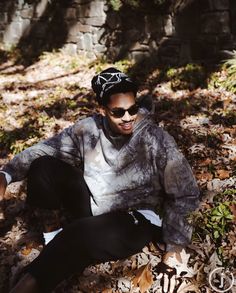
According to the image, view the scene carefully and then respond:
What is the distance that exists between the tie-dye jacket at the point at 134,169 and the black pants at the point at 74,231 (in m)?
0.12

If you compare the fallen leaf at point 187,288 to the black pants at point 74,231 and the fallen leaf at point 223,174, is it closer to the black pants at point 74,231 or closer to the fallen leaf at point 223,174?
the black pants at point 74,231

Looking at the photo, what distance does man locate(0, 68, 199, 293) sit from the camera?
2.57 meters

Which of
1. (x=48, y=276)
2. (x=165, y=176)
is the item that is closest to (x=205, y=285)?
(x=165, y=176)

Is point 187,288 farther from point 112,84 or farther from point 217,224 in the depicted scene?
point 112,84

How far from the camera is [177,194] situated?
2.65 m

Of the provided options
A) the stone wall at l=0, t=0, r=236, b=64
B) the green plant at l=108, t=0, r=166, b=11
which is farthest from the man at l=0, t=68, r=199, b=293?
the green plant at l=108, t=0, r=166, b=11

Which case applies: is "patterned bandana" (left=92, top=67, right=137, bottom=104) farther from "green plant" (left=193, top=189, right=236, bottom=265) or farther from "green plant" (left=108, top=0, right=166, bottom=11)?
"green plant" (left=108, top=0, right=166, bottom=11)

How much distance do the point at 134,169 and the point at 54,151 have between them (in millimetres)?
751

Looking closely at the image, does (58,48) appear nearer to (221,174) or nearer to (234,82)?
(234,82)

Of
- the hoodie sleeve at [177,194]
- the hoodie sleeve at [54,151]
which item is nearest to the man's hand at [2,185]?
the hoodie sleeve at [54,151]

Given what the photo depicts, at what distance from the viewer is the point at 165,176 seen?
268 centimetres

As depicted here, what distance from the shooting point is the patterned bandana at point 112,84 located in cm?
268

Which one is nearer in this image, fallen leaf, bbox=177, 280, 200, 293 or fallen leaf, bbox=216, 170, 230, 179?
fallen leaf, bbox=177, 280, 200, 293

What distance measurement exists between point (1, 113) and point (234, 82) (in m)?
4.14
